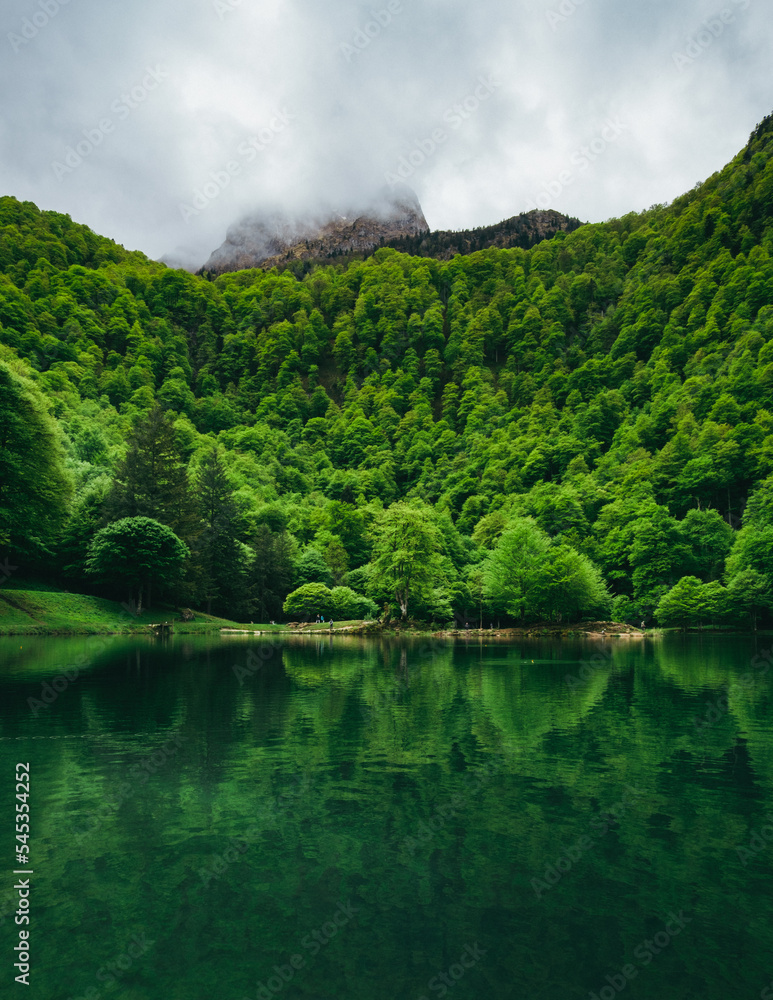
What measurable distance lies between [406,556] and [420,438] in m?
92.1

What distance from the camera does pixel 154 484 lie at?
6725cm

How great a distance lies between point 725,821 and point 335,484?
133044mm

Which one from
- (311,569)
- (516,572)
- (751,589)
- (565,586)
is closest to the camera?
(751,589)

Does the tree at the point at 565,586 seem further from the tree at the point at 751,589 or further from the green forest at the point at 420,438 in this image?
the tree at the point at 751,589

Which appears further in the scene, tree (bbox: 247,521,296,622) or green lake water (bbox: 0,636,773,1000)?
tree (bbox: 247,521,296,622)

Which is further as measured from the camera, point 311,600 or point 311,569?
point 311,569

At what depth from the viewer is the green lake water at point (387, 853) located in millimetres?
5539

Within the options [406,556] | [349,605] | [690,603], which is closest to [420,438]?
[349,605]

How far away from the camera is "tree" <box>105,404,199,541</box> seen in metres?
62.8

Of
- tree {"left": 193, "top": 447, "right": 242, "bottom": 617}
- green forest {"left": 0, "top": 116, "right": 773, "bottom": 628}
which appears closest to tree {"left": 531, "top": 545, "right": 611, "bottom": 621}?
green forest {"left": 0, "top": 116, "right": 773, "bottom": 628}

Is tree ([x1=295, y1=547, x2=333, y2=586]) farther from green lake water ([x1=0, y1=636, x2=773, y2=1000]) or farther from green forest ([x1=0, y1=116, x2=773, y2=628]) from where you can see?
green lake water ([x1=0, y1=636, x2=773, y2=1000])

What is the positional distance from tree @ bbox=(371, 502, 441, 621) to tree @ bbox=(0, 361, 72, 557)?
3283 centimetres

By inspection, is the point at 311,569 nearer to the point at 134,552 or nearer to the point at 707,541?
the point at 134,552

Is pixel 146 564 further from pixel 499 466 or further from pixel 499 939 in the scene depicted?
pixel 499 466
